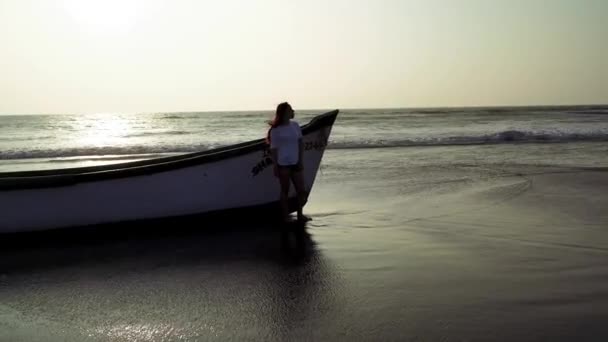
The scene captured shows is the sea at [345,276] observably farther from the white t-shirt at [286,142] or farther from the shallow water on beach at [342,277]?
the white t-shirt at [286,142]

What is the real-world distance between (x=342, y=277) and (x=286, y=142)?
8.28 ft

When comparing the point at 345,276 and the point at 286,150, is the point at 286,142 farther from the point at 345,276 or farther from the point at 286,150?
the point at 345,276

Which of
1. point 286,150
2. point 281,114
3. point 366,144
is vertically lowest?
point 366,144

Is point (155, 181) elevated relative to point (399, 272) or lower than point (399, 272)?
elevated

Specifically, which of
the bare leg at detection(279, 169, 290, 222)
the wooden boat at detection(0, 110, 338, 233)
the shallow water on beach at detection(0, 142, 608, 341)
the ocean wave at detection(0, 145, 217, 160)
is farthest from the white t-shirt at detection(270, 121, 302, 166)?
the ocean wave at detection(0, 145, 217, 160)

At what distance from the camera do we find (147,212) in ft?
23.2

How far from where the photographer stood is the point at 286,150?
7.00 m

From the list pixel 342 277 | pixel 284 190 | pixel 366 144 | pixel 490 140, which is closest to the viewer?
pixel 342 277

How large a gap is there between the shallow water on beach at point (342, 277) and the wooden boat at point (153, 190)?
0.99ft

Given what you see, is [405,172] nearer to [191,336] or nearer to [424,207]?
[424,207]

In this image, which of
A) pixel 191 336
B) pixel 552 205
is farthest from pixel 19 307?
pixel 552 205

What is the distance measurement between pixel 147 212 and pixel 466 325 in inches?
185

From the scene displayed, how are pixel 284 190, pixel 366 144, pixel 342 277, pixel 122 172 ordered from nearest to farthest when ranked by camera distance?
pixel 342 277 < pixel 122 172 < pixel 284 190 < pixel 366 144

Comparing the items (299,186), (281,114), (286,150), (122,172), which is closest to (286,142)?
(286,150)
